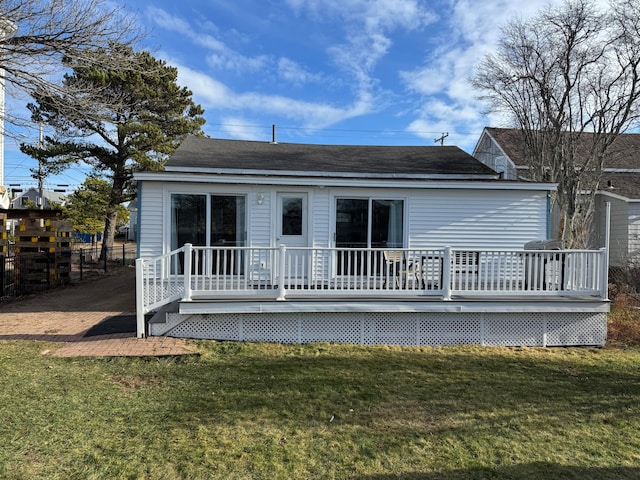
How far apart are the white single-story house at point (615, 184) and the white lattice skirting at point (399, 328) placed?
522 cm

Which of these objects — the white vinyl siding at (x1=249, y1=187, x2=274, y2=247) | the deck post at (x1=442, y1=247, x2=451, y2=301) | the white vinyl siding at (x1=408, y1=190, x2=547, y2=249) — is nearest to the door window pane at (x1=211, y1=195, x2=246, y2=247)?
the white vinyl siding at (x1=249, y1=187, x2=274, y2=247)

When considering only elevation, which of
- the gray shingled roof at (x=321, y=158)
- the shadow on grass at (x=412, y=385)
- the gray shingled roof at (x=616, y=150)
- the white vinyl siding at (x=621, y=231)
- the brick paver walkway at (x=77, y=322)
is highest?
the gray shingled roof at (x=616, y=150)

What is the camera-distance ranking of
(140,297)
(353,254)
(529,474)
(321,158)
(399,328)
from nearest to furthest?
(529,474), (140,297), (399,328), (353,254), (321,158)

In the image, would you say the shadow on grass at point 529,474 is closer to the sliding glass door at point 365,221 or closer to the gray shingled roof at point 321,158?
the sliding glass door at point 365,221

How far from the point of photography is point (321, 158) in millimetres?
10664

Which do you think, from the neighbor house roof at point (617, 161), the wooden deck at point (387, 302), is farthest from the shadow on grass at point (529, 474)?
the neighbor house roof at point (617, 161)

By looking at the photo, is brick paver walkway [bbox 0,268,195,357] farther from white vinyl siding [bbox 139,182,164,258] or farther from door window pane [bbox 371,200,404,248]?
door window pane [bbox 371,200,404,248]

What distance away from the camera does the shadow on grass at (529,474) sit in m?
2.95

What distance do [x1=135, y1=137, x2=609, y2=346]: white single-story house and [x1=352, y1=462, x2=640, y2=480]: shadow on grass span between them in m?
3.46

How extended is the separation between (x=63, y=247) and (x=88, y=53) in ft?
21.6

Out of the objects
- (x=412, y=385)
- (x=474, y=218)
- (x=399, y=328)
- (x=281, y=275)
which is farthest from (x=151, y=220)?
(x=474, y=218)

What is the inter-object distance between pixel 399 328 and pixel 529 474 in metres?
3.70

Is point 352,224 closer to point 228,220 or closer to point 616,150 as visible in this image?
point 228,220

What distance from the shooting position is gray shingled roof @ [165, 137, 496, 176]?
9.41 m
